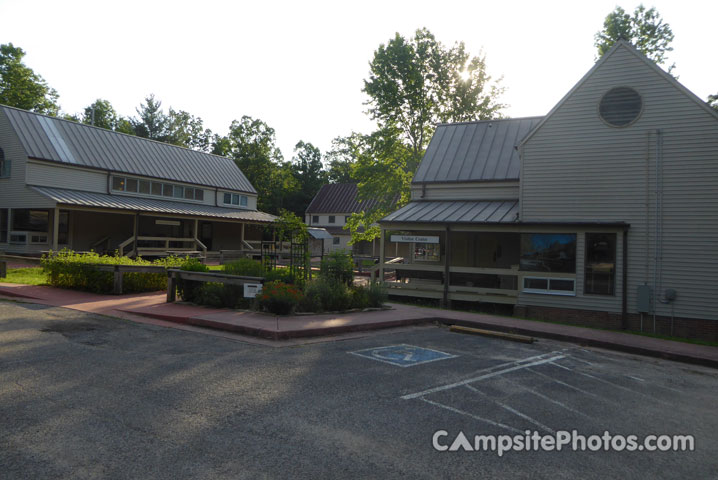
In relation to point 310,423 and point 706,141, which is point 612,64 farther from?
point 310,423

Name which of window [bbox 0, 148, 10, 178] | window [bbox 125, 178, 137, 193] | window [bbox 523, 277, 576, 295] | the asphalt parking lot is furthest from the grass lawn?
window [bbox 523, 277, 576, 295]

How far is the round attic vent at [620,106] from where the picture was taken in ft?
51.3

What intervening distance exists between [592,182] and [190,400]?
49.4 ft

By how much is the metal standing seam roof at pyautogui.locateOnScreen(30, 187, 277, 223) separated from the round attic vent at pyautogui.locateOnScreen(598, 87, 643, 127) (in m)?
23.6

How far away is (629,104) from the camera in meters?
A: 15.7

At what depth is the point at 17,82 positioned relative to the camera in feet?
158

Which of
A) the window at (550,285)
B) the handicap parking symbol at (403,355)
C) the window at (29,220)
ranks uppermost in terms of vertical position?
the window at (29,220)

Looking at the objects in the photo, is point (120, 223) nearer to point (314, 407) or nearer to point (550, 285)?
point (550, 285)

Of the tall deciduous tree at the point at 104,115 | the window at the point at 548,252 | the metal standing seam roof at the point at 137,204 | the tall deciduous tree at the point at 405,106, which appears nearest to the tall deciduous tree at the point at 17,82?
the tall deciduous tree at the point at 104,115

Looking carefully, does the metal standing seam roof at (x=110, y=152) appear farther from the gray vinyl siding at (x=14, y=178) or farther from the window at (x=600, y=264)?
the window at (x=600, y=264)

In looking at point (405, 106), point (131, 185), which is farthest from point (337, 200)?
point (131, 185)

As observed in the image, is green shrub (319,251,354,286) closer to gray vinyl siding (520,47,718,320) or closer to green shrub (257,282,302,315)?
green shrub (257,282,302,315)

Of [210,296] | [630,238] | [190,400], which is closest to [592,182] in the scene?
[630,238]

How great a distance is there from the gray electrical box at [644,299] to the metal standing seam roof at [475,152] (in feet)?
23.8
